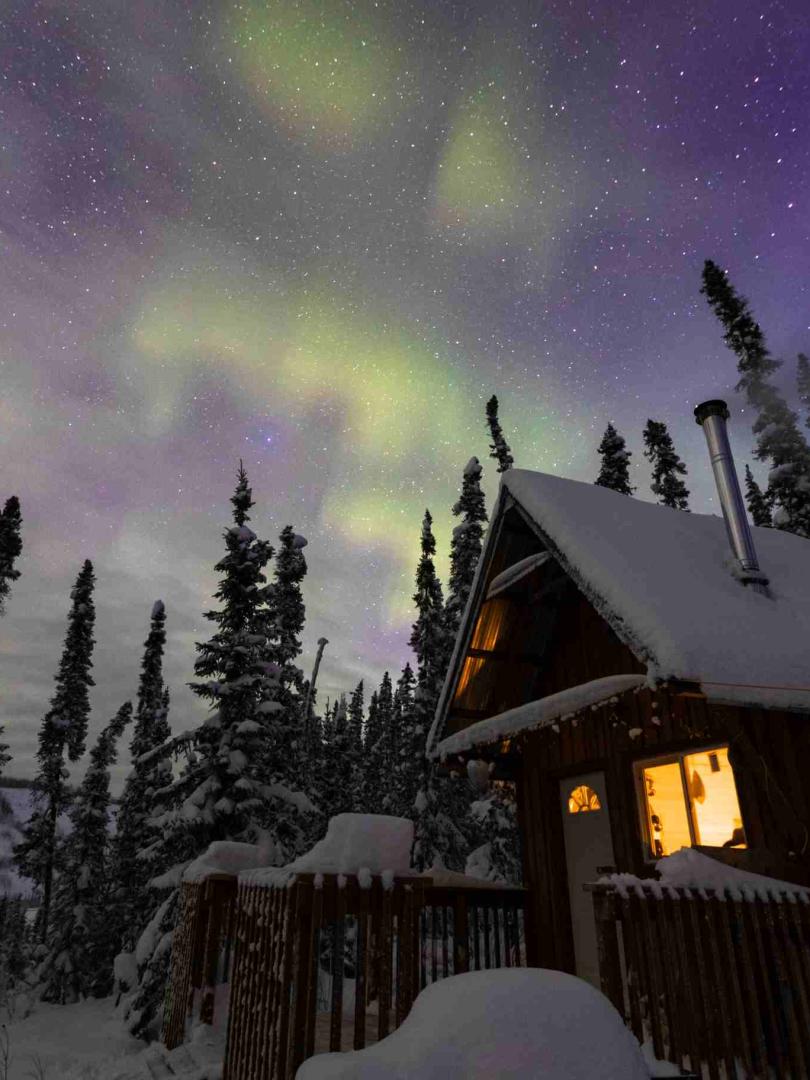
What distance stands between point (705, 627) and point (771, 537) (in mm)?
5648

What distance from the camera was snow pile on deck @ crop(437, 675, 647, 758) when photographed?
700 cm

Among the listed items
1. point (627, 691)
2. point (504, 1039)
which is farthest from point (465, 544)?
point (504, 1039)

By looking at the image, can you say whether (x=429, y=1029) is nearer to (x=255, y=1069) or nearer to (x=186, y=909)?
(x=255, y=1069)

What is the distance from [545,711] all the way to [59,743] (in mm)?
33624

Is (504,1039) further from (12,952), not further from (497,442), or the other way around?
(12,952)

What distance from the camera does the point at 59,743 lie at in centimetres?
3434

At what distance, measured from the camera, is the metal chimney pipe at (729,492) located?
867 centimetres

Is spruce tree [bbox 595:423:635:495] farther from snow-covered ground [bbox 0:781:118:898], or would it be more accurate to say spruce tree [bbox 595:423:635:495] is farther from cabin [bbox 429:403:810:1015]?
snow-covered ground [bbox 0:781:118:898]

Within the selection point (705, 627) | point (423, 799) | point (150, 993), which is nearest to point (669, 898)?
point (705, 627)

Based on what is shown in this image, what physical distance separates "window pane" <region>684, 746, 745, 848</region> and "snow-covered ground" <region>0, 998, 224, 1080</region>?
227 inches

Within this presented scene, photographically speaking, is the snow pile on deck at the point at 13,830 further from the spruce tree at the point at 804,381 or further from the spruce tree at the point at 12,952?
the spruce tree at the point at 804,381

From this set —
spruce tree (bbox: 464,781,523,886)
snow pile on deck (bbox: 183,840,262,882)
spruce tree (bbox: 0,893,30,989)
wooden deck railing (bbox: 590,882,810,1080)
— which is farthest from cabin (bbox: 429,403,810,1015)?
spruce tree (bbox: 0,893,30,989)

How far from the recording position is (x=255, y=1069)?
16.9 ft

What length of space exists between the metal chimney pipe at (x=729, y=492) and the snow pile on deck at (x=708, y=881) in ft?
12.4
